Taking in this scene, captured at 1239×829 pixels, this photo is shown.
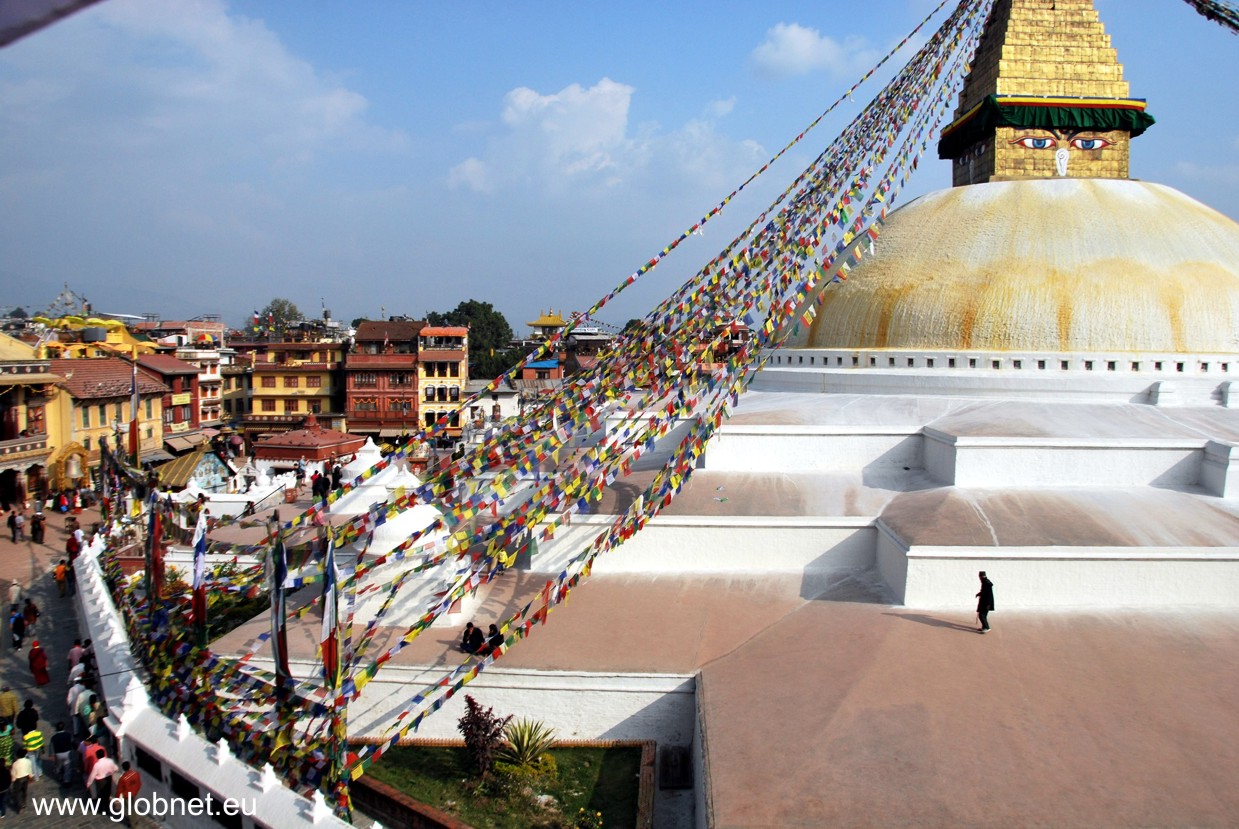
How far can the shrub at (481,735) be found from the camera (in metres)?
6.67

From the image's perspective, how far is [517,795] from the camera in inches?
254

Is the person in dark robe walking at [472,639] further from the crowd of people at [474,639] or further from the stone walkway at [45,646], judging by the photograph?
the stone walkway at [45,646]

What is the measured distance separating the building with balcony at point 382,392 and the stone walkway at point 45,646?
1435 centimetres

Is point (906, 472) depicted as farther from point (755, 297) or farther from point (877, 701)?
point (877, 701)

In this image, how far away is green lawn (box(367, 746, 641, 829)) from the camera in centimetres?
621

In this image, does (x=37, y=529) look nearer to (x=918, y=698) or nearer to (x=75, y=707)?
(x=75, y=707)

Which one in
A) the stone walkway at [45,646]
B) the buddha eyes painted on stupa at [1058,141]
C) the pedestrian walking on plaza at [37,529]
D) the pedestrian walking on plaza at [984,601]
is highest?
the buddha eyes painted on stupa at [1058,141]

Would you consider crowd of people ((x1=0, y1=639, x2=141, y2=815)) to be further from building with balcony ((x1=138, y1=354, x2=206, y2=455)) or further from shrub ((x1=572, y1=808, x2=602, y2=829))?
building with balcony ((x1=138, y1=354, x2=206, y2=455))

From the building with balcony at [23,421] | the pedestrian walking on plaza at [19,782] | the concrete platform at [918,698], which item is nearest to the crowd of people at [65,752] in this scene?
the pedestrian walking on plaza at [19,782]

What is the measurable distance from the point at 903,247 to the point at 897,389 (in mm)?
2374

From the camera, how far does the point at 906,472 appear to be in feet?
35.2

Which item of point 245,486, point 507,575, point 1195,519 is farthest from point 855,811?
point 245,486

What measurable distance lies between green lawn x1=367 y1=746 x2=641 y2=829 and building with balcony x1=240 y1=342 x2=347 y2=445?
2481 cm

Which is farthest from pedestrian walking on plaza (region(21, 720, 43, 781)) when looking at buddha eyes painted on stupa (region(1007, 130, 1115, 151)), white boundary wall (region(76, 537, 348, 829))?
buddha eyes painted on stupa (region(1007, 130, 1115, 151))
